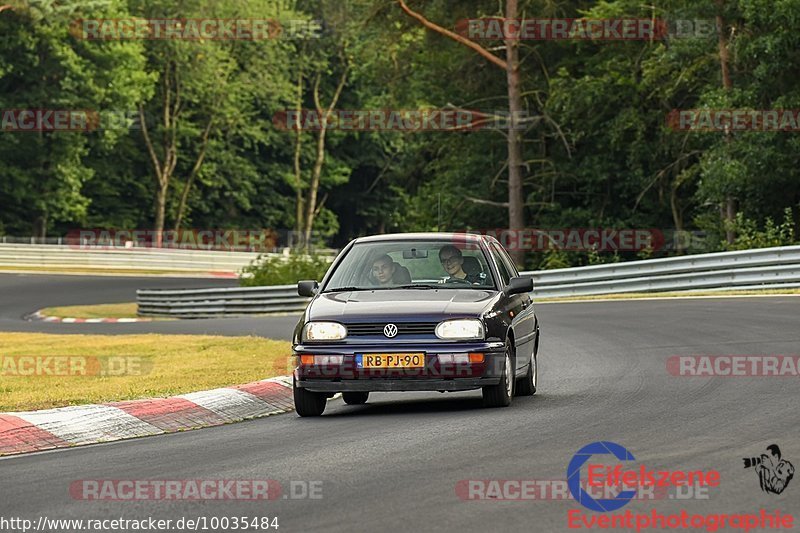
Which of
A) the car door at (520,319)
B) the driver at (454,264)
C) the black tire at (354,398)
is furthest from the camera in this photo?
the black tire at (354,398)

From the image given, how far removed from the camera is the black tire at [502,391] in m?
11.8

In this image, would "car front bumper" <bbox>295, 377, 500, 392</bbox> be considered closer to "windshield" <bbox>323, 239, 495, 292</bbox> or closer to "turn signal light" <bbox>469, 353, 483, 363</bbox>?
"turn signal light" <bbox>469, 353, 483, 363</bbox>

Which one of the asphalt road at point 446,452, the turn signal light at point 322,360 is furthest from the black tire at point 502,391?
the turn signal light at point 322,360

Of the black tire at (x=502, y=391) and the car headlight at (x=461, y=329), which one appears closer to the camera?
the car headlight at (x=461, y=329)

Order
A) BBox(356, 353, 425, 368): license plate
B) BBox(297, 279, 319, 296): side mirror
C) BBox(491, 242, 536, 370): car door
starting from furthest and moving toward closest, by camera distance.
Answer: BBox(297, 279, 319, 296): side mirror < BBox(491, 242, 536, 370): car door < BBox(356, 353, 425, 368): license plate

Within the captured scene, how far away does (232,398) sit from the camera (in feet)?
41.8

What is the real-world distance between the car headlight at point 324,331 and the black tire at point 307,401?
0.46m

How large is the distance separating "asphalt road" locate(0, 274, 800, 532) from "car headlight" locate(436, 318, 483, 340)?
608mm

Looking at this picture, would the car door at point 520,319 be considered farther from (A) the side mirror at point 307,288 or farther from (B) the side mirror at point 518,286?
(A) the side mirror at point 307,288

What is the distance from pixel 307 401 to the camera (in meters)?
11.9

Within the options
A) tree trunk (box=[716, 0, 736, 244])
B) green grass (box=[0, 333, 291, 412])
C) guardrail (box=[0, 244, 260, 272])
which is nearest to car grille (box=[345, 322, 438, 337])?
green grass (box=[0, 333, 291, 412])

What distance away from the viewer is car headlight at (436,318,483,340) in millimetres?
11508

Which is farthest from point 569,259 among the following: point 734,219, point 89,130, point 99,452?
point 99,452

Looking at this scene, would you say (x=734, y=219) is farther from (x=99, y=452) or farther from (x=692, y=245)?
(x=99, y=452)
